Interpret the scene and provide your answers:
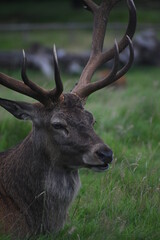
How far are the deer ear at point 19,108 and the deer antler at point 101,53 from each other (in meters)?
0.44

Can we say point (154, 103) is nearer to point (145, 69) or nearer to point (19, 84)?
point (19, 84)

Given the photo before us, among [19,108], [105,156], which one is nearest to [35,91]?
[19,108]

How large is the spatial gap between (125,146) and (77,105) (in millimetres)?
2033

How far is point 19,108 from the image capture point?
480cm

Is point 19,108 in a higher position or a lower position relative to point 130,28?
lower

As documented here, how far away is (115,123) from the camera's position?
7.71 m

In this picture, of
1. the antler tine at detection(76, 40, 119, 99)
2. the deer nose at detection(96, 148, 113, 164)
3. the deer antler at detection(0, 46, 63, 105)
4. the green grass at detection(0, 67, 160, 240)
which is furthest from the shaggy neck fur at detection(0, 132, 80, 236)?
the antler tine at detection(76, 40, 119, 99)

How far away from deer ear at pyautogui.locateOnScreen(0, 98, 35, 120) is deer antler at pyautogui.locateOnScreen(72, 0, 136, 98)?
44 cm

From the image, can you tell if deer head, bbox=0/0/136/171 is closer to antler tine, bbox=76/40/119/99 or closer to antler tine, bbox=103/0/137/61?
antler tine, bbox=76/40/119/99

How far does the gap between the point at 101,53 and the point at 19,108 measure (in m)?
1.20

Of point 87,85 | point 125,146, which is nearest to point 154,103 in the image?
point 125,146

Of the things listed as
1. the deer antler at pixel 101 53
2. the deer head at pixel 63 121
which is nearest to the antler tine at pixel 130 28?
the deer antler at pixel 101 53

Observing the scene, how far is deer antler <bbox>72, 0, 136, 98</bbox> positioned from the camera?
4.93 m

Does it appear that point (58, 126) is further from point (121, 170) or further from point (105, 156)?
point (121, 170)
